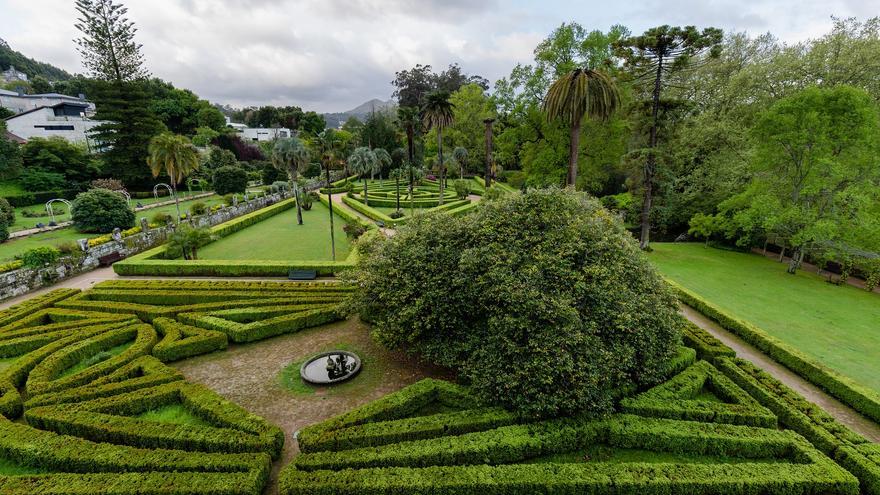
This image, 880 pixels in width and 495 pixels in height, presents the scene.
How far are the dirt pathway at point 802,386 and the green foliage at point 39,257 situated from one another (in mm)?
30602

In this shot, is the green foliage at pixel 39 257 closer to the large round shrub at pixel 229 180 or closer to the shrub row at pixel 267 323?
the shrub row at pixel 267 323

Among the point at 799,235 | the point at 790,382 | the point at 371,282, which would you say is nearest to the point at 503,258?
the point at 371,282

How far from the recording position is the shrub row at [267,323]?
13875 millimetres

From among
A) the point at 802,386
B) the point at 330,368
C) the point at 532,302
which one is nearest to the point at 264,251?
the point at 330,368

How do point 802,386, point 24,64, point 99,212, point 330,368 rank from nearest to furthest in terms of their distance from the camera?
point 802,386 → point 330,368 → point 99,212 → point 24,64

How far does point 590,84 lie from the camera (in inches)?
920

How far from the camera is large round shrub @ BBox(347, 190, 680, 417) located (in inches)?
354

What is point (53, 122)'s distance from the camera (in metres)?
61.7

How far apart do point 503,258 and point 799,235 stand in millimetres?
20629

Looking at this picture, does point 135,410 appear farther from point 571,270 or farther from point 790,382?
point 790,382

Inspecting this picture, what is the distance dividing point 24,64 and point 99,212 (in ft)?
495

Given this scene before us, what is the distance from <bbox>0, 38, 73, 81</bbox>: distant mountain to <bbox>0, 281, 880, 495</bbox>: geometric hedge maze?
527 ft

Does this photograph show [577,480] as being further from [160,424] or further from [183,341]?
[183,341]

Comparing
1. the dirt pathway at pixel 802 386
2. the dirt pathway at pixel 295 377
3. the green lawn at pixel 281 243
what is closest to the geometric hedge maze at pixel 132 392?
the dirt pathway at pixel 295 377
